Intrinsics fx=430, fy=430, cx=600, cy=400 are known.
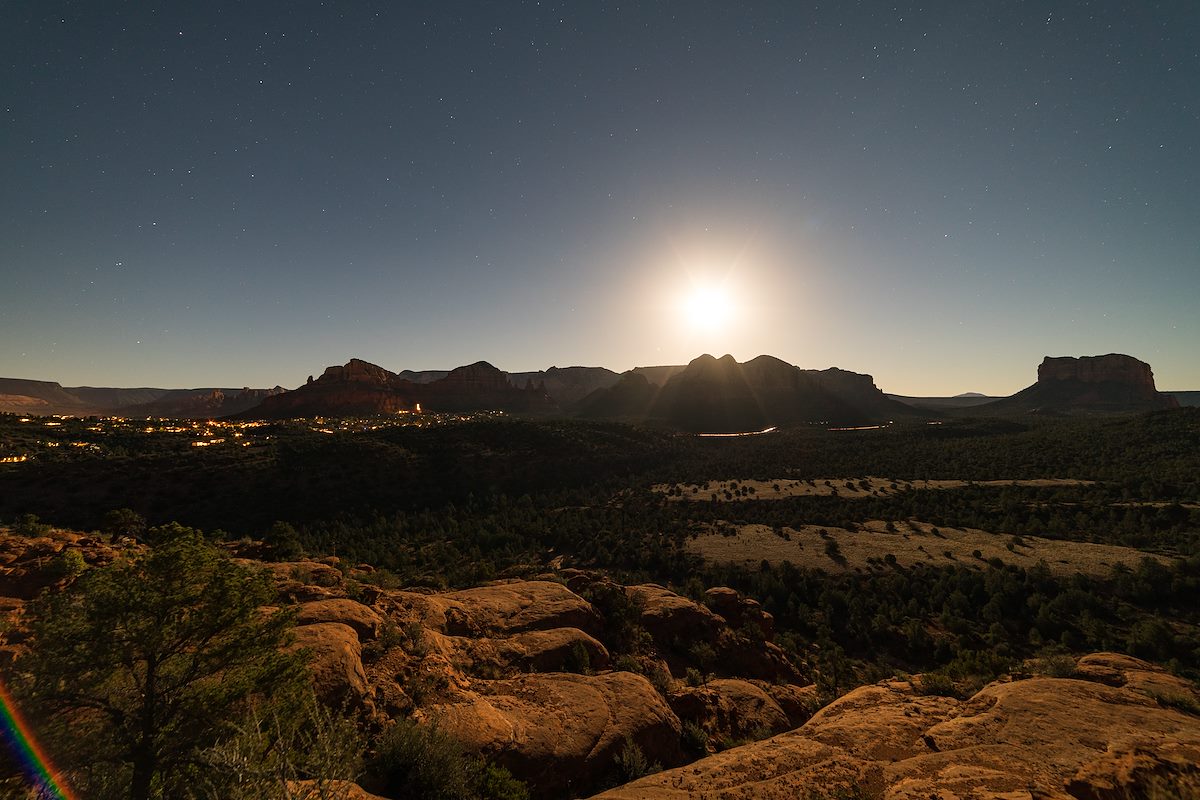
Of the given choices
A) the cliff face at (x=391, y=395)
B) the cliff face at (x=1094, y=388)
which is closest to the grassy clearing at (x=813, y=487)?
the cliff face at (x=391, y=395)

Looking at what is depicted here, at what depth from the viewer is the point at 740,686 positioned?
45.5ft

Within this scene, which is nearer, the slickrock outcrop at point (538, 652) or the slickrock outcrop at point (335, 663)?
the slickrock outcrop at point (335, 663)

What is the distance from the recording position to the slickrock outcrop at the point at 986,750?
6820mm

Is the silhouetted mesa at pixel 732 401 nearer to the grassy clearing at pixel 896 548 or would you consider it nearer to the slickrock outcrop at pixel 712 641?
the grassy clearing at pixel 896 548

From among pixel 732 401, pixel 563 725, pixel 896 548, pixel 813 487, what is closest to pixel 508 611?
pixel 563 725

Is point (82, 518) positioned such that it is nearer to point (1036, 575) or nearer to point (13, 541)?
point (13, 541)

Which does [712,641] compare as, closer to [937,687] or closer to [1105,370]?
[937,687]

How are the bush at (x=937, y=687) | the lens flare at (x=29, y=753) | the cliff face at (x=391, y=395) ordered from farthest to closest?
the cliff face at (x=391, y=395)
the bush at (x=937, y=687)
the lens flare at (x=29, y=753)

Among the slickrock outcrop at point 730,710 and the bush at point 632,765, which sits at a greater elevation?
the bush at point 632,765

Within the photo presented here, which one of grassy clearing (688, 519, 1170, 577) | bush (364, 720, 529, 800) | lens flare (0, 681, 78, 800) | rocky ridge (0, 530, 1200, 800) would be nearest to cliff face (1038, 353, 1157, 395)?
grassy clearing (688, 519, 1170, 577)

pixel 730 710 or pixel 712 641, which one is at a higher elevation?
pixel 730 710

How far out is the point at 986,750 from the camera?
821 centimetres

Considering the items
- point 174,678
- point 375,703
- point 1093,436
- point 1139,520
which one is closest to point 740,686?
point 375,703

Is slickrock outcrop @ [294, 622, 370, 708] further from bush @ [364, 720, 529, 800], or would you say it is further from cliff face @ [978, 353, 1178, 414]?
cliff face @ [978, 353, 1178, 414]
